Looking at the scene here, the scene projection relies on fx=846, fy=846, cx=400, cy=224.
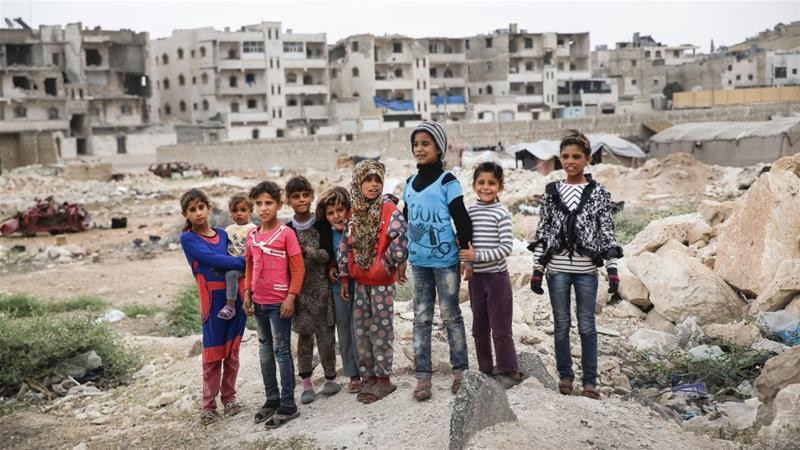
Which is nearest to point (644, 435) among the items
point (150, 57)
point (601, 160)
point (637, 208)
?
point (637, 208)

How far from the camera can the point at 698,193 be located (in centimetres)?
2047

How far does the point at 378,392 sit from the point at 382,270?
781 millimetres

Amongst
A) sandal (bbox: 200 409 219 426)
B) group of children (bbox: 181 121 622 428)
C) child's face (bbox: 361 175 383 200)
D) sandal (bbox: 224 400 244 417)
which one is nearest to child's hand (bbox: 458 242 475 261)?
group of children (bbox: 181 121 622 428)

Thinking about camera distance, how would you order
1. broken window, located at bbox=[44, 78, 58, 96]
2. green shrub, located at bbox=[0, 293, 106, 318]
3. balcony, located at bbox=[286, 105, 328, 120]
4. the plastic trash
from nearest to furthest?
the plastic trash, green shrub, located at bbox=[0, 293, 106, 318], broken window, located at bbox=[44, 78, 58, 96], balcony, located at bbox=[286, 105, 328, 120]

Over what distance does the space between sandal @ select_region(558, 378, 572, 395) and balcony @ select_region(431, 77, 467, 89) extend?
57.9 meters

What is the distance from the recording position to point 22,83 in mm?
53156

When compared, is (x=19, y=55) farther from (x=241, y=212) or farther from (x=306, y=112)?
(x=241, y=212)

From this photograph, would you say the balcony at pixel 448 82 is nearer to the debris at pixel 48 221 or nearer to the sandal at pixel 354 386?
the debris at pixel 48 221

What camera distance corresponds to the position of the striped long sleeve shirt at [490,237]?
16.7 ft

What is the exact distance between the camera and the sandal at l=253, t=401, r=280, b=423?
18.1 feet

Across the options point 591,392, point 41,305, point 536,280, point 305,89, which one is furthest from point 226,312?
point 305,89

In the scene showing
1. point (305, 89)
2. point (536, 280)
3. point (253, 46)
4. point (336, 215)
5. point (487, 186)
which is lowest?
point (536, 280)

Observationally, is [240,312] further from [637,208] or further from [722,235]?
[637,208]

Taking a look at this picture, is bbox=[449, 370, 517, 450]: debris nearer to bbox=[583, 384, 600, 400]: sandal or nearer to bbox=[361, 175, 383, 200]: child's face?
bbox=[583, 384, 600, 400]: sandal
